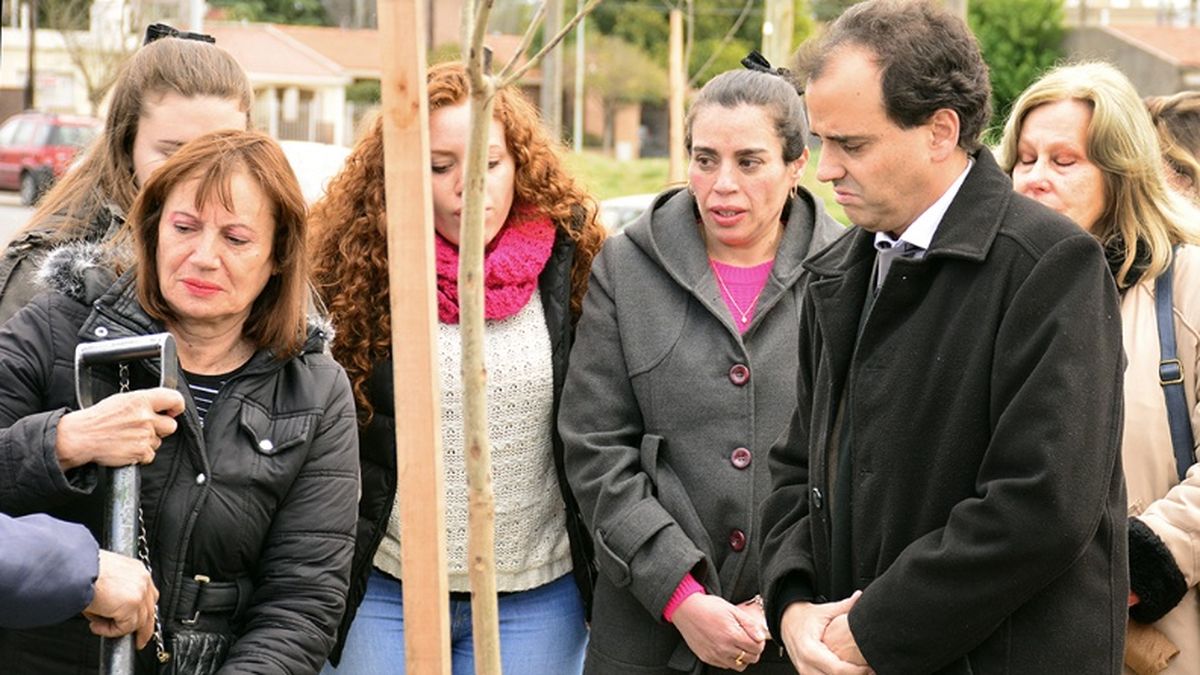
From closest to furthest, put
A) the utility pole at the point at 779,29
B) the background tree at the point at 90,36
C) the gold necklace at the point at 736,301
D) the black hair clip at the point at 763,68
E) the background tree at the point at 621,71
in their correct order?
the gold necklace at the point at 736,301
the black hair clip at the point at 763,68
the utility pole at the point at 779,29
the background tree at the point at 90,36
the background tree at the point at 621,71

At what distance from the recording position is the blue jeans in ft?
12.0

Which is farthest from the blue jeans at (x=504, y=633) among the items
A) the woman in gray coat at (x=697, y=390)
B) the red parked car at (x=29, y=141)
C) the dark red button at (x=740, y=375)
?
the red parked car at (x=29, y=141)

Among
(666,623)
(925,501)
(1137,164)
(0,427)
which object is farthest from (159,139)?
(1137,164)

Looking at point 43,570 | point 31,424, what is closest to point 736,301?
point 31,424

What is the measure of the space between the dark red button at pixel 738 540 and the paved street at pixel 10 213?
20086 millimetres

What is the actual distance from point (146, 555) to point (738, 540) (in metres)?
1.37

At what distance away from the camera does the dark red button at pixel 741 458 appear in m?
3.55

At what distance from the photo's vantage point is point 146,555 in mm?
2711

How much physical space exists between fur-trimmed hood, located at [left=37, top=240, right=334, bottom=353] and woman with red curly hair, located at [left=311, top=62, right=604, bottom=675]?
61cm

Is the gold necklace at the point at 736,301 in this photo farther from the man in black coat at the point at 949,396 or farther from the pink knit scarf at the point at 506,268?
the man in black coat at the point at 949,396

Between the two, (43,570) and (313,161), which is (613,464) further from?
(313,161)

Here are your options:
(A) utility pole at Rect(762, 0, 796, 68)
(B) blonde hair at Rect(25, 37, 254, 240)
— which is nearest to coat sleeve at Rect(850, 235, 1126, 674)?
(B) blonde hair at Rect(25, 37, 254, 240)

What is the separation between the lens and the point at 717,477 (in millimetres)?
3559

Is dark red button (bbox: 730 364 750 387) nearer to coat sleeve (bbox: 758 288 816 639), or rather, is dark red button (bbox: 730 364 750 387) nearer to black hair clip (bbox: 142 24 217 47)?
coat sleeve (bbox: 758 288 816 639)
